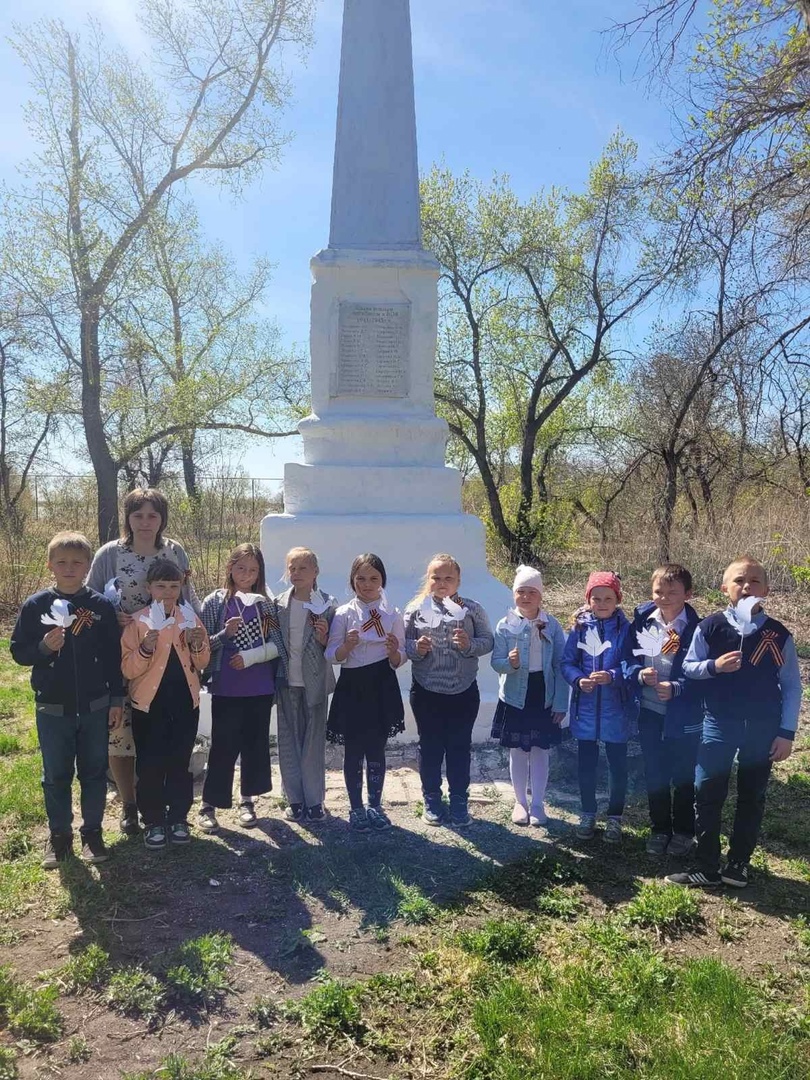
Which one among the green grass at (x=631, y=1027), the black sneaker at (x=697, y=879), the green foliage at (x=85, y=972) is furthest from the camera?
the black sneaker at (x=697, y=879)

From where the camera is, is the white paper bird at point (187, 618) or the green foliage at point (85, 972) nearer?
the green foliage at point (85, 972)

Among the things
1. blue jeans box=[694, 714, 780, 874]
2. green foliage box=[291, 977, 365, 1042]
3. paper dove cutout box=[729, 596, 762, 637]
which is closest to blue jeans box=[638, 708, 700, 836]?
blue jeans box=[694, 714, 780, 874]

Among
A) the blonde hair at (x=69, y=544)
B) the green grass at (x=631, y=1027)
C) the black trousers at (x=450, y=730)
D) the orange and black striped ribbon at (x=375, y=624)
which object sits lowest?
the green grass at (x=631, y=1027)

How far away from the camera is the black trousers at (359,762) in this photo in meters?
3.97

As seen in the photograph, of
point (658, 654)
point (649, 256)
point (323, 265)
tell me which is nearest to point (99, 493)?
point (323, 265)

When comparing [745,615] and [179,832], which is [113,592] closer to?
[179,832]

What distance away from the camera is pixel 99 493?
14047 millimetres

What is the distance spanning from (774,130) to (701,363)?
9396 millimetres

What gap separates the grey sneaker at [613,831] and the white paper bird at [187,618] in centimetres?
230

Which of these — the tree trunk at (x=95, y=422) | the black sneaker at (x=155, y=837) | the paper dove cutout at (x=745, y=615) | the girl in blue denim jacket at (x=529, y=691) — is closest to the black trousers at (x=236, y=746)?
the black sneaker at (x=155, y=837)

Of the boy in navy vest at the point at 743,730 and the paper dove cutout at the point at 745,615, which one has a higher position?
the paper dove cutout at the point at 745,615

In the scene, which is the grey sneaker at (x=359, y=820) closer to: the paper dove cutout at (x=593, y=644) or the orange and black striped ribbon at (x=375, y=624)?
the orange and black striped ribbon at (x=375, y=624)

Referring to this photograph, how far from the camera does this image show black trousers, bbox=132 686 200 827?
12.3 feet

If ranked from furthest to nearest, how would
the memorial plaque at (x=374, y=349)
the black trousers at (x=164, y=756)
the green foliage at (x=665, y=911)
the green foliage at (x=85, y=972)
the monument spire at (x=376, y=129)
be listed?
1. the monument spire at (x=376, y=129)
2. the memorial plaque at (x=374, y=349)
3. the black trousers at (x=164, y=756)
4. the green foliage at (x=665, y=911)
5. the green foliage at (x=85, y=972)
